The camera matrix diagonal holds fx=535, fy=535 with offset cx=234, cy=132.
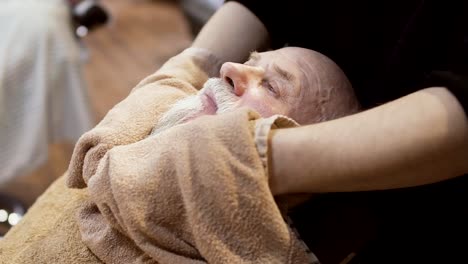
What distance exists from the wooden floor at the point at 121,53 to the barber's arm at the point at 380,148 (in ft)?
4.44

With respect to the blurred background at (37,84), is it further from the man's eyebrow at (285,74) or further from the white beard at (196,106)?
the man's eyebrow at (285,74)

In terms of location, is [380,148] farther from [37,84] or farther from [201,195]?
[37,84]

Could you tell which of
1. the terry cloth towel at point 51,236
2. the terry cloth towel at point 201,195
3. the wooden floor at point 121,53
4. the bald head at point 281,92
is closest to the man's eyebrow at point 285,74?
the bald head at point 281,92

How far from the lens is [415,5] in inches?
23.8

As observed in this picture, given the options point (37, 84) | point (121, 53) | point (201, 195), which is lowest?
point (121, 53)

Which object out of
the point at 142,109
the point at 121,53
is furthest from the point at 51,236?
the point at 121,53

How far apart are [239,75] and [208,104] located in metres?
0.05

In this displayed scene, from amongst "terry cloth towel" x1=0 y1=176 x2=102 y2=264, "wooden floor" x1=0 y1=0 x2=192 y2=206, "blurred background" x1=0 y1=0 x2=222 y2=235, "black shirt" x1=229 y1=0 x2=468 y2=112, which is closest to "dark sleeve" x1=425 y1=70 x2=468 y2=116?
"black shirt" x1=229 y1=0 x2=468 y2=112

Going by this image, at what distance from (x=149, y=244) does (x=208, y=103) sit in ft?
0.61

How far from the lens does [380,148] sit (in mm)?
497

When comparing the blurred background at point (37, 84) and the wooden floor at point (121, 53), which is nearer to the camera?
the blurred background at point (37, 84)

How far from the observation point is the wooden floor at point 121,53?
185cm

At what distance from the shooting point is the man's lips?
2.13 ft

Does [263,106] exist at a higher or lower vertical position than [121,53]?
higher
